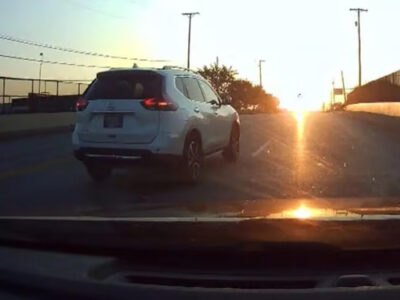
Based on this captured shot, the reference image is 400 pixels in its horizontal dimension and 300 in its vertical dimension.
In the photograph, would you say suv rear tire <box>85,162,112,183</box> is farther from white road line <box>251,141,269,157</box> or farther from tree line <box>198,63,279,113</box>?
tree line <box>198,63,279,113</box>

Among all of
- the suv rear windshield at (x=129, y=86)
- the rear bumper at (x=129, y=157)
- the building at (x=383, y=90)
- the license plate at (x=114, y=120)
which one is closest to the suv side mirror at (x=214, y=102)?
the suv rear windshield at (x=129, y=86)

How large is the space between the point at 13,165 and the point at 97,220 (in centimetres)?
1138

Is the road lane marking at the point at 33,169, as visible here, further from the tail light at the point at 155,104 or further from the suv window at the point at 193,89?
the suv window at the point at 193,89

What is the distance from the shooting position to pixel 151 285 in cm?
289

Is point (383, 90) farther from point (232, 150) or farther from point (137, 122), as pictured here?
point (137, 122)

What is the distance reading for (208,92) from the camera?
538 inches

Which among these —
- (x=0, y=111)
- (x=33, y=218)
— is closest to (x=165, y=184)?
(x=33, y=218)

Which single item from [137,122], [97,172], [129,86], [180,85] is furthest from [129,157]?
[180,85]

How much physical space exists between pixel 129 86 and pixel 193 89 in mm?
1645

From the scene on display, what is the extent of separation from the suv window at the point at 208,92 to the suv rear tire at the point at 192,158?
140 centimetres

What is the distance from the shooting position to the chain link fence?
1199 inches

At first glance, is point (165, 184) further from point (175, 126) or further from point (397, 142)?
point (397, 142)

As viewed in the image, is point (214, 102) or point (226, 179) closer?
point (226, 179)

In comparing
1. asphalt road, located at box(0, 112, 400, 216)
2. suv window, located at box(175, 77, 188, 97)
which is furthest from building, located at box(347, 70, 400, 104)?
suv window, located at box(175, 77, 188, 97)
